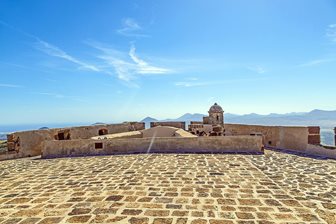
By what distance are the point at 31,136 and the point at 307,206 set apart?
14.3 metres

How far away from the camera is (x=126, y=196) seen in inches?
222

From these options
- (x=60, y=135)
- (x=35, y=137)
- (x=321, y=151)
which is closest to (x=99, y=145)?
(x=35, y=137)

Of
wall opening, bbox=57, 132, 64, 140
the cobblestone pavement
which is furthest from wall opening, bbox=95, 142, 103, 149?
wall opening, bbox=57, 132, 64, 140

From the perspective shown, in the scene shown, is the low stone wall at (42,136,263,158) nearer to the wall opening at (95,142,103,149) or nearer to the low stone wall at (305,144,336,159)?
Result: the wall opening at (95,142,103,149)

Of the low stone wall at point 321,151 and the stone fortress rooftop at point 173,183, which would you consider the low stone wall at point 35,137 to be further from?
the low stone wall at point 321,151

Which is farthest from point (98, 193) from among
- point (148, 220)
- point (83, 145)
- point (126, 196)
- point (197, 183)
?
point (83, 145)

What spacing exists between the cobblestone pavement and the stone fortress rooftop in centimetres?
2

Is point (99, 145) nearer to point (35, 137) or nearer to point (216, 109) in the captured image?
point (35, 137)

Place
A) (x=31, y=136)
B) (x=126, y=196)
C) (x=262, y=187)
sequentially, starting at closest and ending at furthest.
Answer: (x=126, y=196), (x=262, y=187), (x=31, y=136)

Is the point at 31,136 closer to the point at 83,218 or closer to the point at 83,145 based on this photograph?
the point at 83,145

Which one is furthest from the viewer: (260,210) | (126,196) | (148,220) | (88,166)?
(88,166)

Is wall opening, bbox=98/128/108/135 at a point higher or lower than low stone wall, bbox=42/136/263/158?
higher

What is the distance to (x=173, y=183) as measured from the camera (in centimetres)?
660

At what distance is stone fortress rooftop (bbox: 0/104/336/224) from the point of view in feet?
15.2
